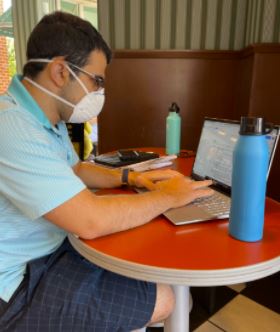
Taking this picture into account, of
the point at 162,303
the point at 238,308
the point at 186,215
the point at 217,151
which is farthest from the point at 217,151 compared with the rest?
the point at 238,308

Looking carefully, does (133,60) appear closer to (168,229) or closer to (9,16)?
(168,229)

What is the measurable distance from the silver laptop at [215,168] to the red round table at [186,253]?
0.03 metres

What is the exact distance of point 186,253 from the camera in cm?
72

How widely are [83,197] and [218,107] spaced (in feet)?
5.24

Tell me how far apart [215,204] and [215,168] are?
0.70 ft

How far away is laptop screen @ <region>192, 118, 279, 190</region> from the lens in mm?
1070

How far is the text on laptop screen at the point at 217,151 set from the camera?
107 centimetres

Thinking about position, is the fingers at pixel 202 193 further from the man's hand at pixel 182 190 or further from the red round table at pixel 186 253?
the red round table at pixel 186 253

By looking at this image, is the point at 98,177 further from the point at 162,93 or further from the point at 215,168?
the point at 162,93

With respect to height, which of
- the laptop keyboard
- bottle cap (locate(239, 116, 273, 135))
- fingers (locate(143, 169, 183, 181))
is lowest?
the laptop keyboard

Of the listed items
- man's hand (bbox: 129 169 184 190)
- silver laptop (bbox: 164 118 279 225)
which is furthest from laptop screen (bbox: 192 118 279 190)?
man's hand (bbox: 129 169 184 190)

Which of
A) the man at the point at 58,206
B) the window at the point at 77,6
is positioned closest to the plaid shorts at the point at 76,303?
the man at the point at 58,206

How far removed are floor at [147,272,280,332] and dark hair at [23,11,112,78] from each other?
48.7 inches

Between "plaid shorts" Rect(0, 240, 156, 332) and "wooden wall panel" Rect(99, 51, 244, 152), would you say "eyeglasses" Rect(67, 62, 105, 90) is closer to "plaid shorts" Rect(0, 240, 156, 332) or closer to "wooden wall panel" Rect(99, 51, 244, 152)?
"plaid shorts" Rect(0, 240, 156, 332)
